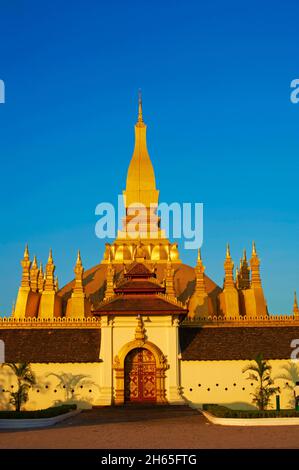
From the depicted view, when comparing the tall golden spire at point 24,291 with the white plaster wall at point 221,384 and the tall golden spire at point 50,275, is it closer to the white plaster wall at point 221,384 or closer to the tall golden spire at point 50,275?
the tall golden spire at point 50,275

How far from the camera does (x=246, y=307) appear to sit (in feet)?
158

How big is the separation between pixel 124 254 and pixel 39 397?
27051mm

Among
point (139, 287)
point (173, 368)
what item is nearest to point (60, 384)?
point (173, 368)

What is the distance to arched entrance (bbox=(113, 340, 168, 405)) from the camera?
33344 millimetres

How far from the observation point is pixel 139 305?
34156 mm

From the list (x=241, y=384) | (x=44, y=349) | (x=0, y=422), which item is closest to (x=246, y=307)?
(x=241, y=384)

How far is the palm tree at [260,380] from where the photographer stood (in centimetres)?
3177

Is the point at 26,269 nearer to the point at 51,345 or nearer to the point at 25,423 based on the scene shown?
the point at 51,345

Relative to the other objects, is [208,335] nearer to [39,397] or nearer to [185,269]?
[39,397]

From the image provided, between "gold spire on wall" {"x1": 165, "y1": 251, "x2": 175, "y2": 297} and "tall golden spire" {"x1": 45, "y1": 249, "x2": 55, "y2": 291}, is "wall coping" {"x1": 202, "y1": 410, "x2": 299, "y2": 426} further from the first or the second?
"tall golden spire" {"x1": 45, "y1": 249, "x2": 55, "y2": 291}

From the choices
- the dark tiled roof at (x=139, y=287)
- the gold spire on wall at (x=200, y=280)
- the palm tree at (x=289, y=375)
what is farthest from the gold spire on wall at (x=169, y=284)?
the palm tree at (x=289, y=375)

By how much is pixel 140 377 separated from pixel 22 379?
543cm

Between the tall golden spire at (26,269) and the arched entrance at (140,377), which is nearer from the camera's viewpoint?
the arched entrance at (140,377)

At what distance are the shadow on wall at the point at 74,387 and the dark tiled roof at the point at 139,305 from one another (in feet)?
10.6
